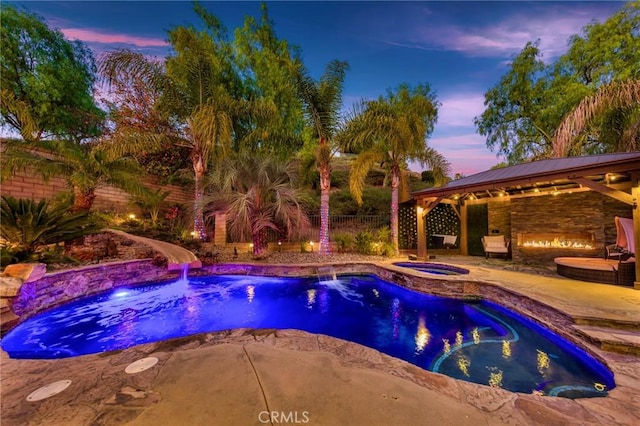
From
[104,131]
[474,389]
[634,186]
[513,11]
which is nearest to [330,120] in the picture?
[513,11]

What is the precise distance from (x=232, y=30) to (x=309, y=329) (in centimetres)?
1623

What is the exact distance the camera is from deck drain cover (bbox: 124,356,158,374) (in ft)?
6.59

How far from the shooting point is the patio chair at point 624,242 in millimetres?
5422

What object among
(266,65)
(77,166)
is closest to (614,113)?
(266,65)

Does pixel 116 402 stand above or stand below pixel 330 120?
below

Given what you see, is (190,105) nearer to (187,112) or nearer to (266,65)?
(187,112)

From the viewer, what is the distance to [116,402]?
5.27 feet

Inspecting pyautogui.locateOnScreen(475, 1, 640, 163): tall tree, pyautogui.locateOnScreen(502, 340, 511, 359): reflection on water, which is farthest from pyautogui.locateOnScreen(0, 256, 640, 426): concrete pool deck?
pyautogui.locateOnScreen(475, 1, 640, 163): tall tree

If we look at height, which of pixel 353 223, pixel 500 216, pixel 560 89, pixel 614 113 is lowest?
pixel 353 223

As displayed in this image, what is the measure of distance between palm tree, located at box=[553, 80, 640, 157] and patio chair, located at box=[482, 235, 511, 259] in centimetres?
352

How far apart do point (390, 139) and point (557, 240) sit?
6697 mm

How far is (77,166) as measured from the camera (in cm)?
689

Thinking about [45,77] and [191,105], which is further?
[45,77]

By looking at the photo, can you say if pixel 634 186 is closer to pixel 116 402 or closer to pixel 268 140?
pixel 116 402
